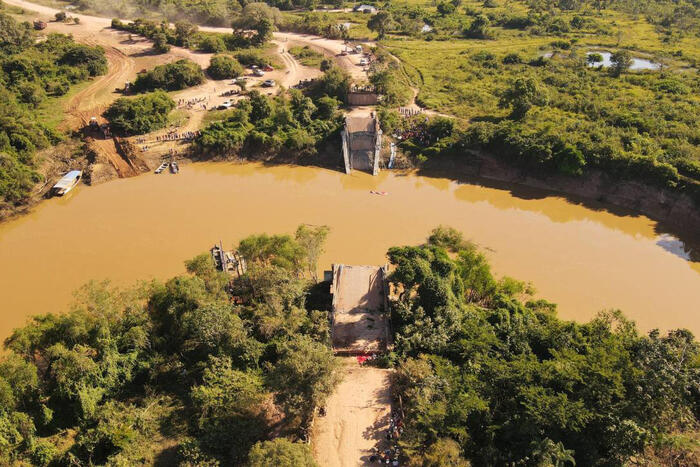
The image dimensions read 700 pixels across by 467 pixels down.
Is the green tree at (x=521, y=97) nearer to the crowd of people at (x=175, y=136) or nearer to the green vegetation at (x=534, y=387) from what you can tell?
the green vegetation at (x=534, y=387)

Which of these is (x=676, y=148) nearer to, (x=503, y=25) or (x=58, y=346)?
(x=58, y=346)

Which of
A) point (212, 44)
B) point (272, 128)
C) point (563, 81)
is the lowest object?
point (272, 128)

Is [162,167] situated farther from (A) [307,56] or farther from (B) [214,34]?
(B) [214,34]

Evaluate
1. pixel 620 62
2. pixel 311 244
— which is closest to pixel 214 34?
pixel 311 244

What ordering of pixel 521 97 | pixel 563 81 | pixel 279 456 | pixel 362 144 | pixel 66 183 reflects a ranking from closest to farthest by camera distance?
pixel 279 456, pixel 66 183, pixel 362 144, pixel 521 97, pixel 563 81

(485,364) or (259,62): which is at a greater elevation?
(259,62)

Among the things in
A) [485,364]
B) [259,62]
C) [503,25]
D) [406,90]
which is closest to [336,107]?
[406,90]

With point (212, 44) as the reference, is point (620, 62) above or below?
below
